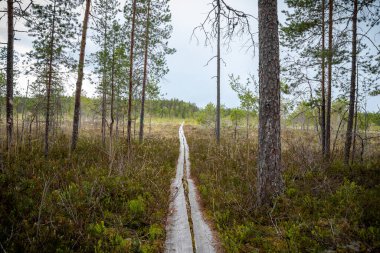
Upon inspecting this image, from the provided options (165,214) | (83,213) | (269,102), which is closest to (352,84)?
(269,102)

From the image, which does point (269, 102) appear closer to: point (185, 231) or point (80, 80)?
point (185, 231)

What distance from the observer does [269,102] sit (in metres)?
5.24

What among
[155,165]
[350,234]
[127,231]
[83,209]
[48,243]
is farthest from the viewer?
[155,165]

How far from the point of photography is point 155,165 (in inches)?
437

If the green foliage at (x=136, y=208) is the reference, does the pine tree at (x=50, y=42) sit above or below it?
above

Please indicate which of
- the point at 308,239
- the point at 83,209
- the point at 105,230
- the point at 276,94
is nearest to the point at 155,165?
the point at 83,209

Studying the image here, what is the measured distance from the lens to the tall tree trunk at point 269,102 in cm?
520

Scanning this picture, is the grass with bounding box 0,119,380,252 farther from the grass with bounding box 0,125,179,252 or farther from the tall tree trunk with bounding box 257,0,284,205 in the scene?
the tall tree trunk with bounding box 257,0,284,205

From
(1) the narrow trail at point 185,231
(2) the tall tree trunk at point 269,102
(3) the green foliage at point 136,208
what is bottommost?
(1) the narrow trail at point 185,231

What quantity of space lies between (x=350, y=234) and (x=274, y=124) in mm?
2509

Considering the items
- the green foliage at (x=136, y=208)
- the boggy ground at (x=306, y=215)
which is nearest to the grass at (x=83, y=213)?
the green foliage at (x=136, y=208)

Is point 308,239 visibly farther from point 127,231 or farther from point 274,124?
point 127,231

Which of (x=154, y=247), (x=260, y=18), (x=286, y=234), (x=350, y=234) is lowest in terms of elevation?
(x=154, y=247)

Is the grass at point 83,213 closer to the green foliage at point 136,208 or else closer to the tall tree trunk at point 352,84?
the green foliage at point 136,208
